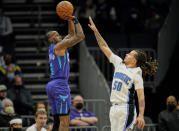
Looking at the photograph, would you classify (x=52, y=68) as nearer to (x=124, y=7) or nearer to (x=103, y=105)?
(x=103, y=105)

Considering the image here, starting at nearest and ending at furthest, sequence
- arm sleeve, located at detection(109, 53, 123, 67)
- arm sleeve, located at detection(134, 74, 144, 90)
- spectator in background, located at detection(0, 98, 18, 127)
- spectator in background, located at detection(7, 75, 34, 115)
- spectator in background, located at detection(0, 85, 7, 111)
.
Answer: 1. arm sleeve, located at detection(134, 74, 144, 90)
2. arm sleeve, located at detection(109, 53, 123, 67)
3. spectator in background, located at detection(0, 98, 18, 127)
4. spectator in background, located at detection(0, 85, 7, 111)
5. spectator in background, located at detection(7, 75, 34, 115)

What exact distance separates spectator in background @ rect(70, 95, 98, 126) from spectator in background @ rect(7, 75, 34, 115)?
5.04ft

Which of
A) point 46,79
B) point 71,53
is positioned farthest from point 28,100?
point 71,53

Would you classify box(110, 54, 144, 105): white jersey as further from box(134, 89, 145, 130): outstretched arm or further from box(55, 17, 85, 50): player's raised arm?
box(55, 17, 85, 50): player's raised arm

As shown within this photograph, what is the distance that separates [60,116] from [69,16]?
172 centimetres

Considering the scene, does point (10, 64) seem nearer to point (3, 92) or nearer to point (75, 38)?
point (3, 92)

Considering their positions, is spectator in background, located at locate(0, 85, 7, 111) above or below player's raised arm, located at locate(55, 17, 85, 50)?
below

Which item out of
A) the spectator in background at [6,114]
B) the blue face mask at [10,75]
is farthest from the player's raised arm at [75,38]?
the blue face mask at [10,75]

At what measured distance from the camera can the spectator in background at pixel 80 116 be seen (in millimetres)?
11977

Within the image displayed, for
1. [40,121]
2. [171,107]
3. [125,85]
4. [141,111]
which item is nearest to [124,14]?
[171,107]

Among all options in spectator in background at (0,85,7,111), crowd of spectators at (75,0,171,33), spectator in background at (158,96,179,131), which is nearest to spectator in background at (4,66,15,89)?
Answer: spectator in background at (0,85,7,111)

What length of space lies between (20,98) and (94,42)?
11.6 feet

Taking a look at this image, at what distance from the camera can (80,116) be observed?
12172mm

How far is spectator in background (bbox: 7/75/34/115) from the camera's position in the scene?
43.7 ft
